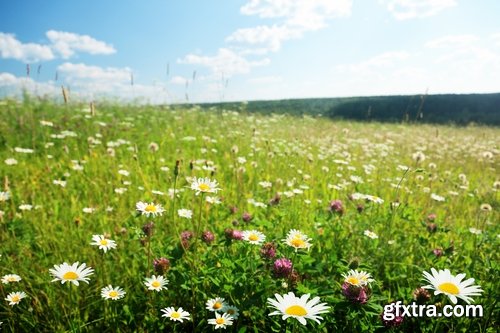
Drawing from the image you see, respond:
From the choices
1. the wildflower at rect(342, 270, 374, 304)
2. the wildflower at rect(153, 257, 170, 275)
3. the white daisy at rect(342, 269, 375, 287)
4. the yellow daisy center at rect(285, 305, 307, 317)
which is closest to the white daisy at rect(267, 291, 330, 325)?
the yellow daisy center at rect(285, 305, 307, 317)

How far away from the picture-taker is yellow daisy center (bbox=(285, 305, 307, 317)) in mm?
1245

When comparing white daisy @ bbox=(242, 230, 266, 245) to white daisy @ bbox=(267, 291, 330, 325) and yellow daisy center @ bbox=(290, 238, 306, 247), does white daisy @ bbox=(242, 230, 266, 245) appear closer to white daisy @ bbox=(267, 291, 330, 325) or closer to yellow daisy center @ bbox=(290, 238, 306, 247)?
yellow daisy center @ bbox=(290, 238, 306, 247)

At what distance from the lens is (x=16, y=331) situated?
1878 mm

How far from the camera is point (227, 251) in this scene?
6.90 feet

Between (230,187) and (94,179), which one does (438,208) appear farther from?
(94,179)

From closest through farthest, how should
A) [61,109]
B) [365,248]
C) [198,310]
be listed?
[198,310] < [365,248] < [61,109]

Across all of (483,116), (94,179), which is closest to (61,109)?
(94,179)

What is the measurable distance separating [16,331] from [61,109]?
713 cm

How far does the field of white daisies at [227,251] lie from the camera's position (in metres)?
1.71

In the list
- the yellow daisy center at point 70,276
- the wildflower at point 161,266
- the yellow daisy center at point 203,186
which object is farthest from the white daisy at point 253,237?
the yellow daisy center at point 70,276

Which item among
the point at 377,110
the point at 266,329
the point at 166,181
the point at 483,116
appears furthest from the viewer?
the point at 377,110

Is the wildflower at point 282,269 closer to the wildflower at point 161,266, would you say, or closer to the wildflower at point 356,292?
the wildflower at point 356,292

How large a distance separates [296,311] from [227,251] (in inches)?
35.0

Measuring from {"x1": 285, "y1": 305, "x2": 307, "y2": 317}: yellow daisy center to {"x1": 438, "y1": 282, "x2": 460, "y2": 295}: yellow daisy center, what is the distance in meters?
0.53
